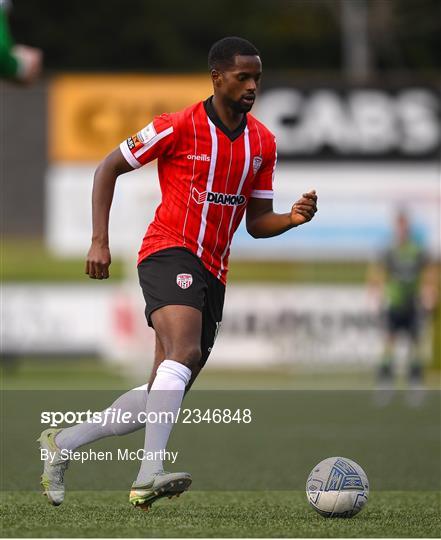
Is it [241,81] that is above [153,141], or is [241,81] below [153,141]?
above

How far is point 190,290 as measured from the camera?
6.95 meters

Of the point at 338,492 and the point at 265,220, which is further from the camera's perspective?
the point at 265,220

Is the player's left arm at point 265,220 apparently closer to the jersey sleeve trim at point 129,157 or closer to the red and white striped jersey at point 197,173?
the red and white striped jersey at point 197,173

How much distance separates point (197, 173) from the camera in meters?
7.06

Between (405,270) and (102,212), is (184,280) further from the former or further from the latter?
(405,270)

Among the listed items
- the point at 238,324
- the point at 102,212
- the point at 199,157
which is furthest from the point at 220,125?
the point at 238,324

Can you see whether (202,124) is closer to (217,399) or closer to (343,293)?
(217,399)

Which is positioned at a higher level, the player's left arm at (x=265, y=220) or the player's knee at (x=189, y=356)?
the player's left arm at (x=265, y=220)

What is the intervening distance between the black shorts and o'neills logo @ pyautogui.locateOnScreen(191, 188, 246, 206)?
0.26 metres

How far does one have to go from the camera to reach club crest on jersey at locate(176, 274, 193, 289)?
6.95 metres

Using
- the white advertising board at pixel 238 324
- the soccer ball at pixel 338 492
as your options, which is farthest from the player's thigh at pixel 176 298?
the white advertising board at pixel 238 324

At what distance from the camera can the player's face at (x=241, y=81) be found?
695 cm

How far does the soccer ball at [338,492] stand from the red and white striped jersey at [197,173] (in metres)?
1.09

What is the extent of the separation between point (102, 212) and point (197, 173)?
0.49 meters
